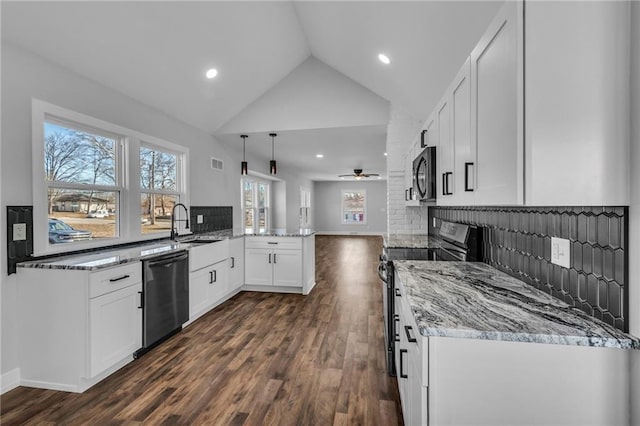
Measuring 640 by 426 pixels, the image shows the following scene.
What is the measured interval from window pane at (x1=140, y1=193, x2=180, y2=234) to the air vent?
965 mm

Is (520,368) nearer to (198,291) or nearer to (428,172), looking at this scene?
(428,172)

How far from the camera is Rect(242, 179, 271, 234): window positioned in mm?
7101

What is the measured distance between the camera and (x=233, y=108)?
4.42 m

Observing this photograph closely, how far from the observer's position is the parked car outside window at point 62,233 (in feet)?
8.26

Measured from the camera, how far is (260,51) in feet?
12.1

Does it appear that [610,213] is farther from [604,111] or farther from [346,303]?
[346,303]

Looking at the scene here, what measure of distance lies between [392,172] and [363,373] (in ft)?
9.03

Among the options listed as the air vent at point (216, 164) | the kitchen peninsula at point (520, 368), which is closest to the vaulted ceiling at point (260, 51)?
the air vent at point (216, 164)

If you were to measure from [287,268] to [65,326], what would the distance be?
2605mm

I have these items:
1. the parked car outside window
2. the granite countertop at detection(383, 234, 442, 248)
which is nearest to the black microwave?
the granite countertop at detection(383, 234, 442, 248)

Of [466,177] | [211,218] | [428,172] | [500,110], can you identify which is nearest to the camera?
[500,110]

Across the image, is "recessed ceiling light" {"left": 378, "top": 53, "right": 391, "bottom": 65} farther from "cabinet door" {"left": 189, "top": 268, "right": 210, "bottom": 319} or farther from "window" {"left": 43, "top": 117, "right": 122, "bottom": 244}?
"cabinet door" {"left": 189, "top": 268, "right": 210, "bottom": 319}

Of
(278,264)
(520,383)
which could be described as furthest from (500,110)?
(278,264)

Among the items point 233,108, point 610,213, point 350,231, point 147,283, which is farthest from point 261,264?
point 350,231
